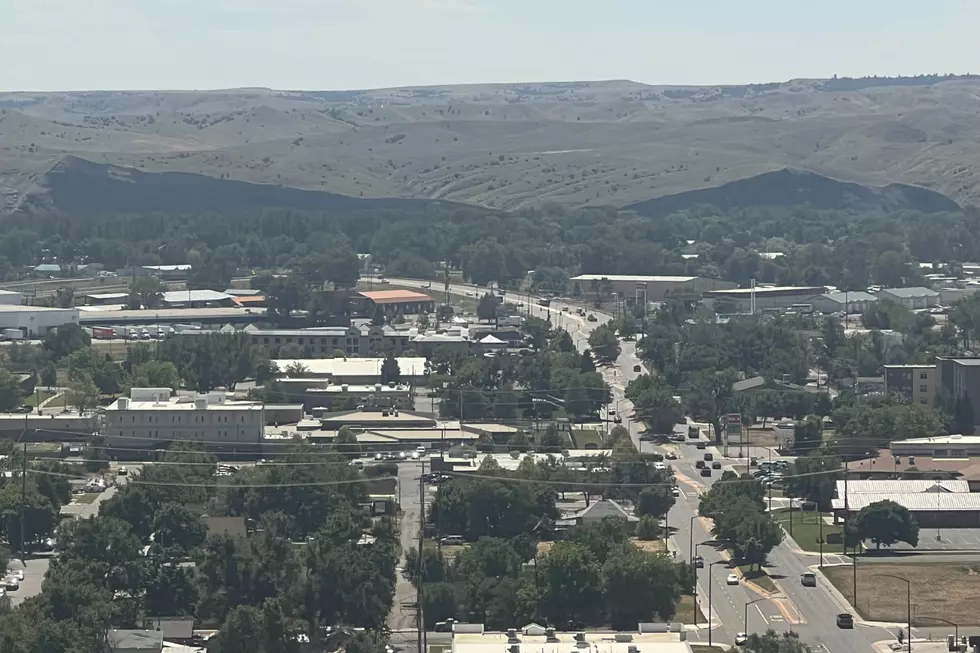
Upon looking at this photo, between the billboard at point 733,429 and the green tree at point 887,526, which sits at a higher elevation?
the green tree at point 887,526

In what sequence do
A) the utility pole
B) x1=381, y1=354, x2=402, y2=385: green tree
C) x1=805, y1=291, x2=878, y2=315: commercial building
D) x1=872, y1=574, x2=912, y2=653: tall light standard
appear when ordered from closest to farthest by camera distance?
x1=872, y1=574, x2=912, y2=653: tall light standard
the utility pole
x1=381, y1=354, x2=402, y2=385: green tree
x1=805, y1=291, x2=878, y2=315: commercial building

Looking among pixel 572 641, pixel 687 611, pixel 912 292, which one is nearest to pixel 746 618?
pixel 687 611

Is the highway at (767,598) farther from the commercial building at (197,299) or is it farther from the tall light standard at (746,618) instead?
the commercial building at (197,299)

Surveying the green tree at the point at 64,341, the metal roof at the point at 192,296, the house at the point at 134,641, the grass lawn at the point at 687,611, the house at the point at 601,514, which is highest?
the house at the point at 134,641

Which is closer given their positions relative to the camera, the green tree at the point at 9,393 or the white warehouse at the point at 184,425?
the white warehouse at the point at 184,425

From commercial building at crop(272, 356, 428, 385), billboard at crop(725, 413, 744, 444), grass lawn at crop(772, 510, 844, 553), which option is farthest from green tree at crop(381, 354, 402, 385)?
grass lawn at crop(772, 510, 844, 553)

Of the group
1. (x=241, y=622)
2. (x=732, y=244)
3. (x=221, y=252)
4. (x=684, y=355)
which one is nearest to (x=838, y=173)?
(x=732, y=244)

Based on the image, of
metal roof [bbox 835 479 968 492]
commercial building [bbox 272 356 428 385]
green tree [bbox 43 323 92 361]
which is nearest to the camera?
metal roof [bbox 835 479 968 492]

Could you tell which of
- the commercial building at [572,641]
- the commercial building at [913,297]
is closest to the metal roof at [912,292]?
the commercial building at [913,297]

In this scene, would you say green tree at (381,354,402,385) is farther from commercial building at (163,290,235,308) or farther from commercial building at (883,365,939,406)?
commercial building at (163,290,235,308)
